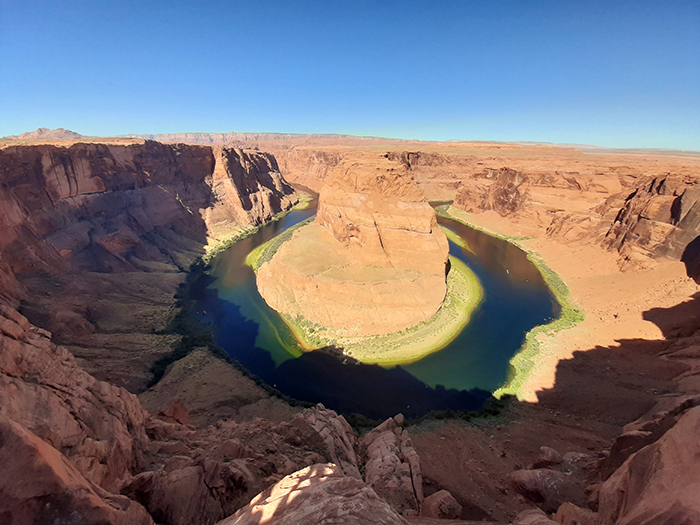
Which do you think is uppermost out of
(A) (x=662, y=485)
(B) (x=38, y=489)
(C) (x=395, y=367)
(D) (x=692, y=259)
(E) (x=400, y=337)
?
(D) (x=692, y=259)

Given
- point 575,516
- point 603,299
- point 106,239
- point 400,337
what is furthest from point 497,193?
point 106,239

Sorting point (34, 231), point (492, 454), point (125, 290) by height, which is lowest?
point (492, 454)

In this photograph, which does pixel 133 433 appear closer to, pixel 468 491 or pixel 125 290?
pixel 468 491

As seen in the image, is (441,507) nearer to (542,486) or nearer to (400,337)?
(542,486)

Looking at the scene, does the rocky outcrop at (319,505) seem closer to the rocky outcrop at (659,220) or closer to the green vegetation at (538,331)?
the green vegetation at (538,331)

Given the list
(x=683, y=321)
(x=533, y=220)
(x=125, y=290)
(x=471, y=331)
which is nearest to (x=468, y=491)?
(x=471, y=331)

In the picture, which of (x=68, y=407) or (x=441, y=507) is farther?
(x=441, y=507)

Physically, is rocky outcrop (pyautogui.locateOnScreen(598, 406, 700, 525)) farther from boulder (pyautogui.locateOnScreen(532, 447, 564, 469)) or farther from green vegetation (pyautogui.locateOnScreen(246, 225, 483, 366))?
green vegetation (pyautogui.locateOnScreen(246, 225, 483, 366))

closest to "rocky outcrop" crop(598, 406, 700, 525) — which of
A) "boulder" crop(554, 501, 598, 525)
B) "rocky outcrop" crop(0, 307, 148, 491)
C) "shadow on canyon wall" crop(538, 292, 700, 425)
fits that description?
"boulder" crop(554, 501, 598, 525)
